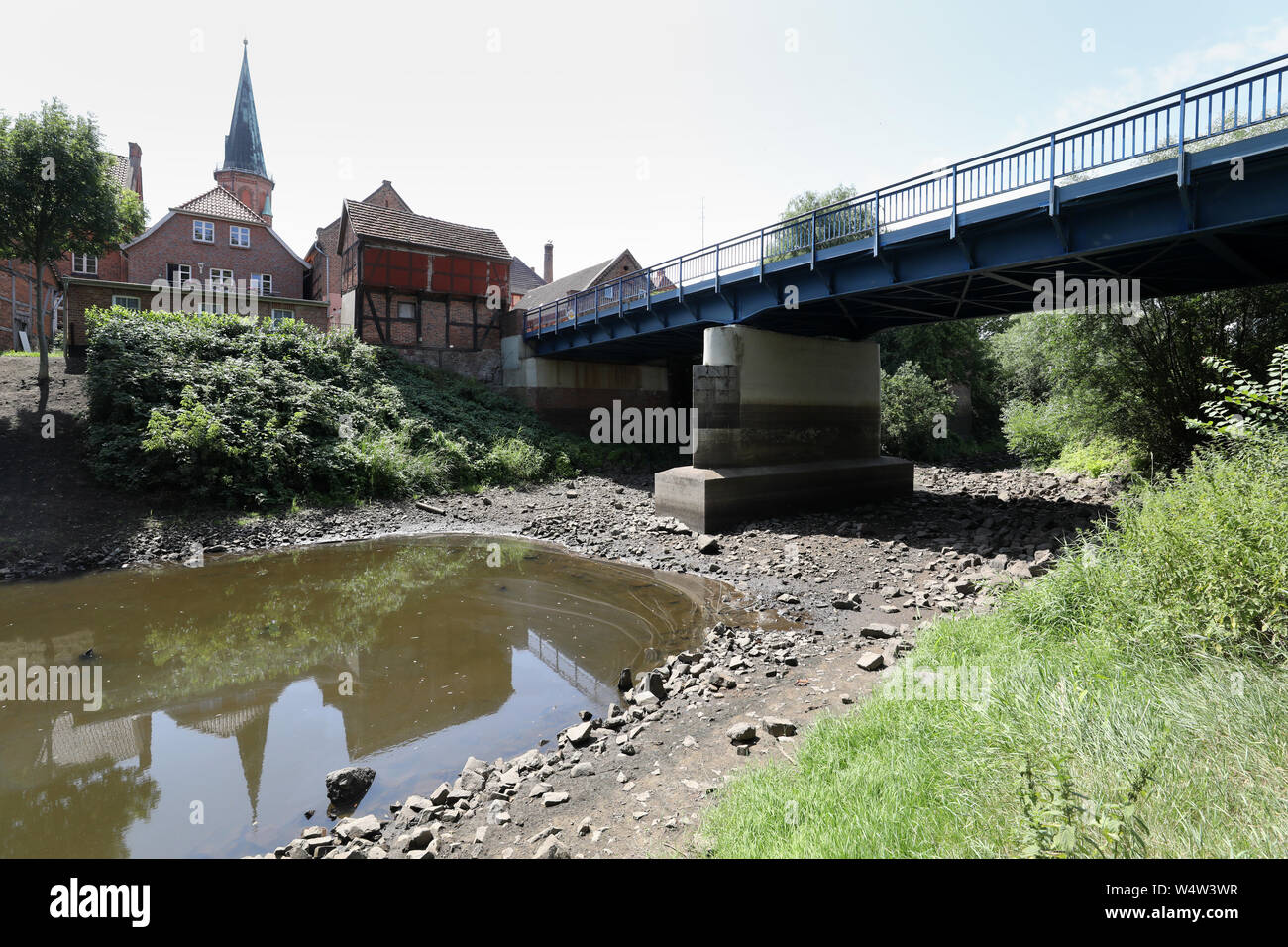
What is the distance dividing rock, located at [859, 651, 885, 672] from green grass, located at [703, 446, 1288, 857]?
2.75 ft

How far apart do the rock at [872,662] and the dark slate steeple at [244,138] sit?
7394 centimetres

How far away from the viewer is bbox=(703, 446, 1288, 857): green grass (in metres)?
3.00

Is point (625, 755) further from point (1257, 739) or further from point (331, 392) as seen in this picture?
point (331, 392)

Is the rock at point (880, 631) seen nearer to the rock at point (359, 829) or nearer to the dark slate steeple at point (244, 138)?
the rock at point (359, 829)

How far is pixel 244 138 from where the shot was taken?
60.5m

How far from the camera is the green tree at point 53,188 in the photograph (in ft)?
55.9

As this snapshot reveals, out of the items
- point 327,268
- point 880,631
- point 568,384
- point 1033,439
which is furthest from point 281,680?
point 327,268

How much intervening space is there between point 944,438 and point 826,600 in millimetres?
24826

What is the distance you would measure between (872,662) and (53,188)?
2434cm

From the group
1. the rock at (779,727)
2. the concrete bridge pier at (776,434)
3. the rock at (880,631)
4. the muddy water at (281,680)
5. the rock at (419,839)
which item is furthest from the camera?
the concrete bridge pier at (776,434)

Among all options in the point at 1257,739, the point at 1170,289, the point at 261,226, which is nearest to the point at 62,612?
the point at 1257,739

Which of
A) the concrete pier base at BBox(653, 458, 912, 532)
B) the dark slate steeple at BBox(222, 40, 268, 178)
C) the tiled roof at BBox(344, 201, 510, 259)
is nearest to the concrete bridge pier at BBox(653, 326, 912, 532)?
the concrete pier base at BBox(653, 458, 912, 532)

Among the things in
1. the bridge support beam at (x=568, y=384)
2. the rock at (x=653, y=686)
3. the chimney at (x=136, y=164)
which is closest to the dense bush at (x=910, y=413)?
the bridge support beam at (x=568, y=384)

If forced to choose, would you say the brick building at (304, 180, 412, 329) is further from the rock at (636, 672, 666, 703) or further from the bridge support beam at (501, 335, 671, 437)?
the rock at (636, 672, 666, 703)
